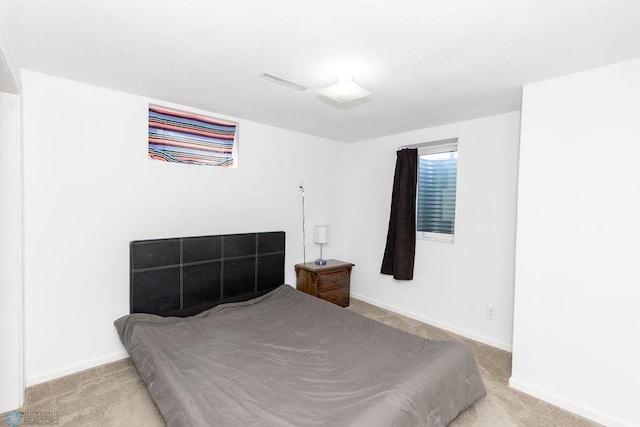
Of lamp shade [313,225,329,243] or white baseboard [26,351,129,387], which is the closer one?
white baseboard [26,351,129,387]

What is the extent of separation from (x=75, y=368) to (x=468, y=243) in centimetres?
382

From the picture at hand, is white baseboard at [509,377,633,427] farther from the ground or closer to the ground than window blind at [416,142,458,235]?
closer to the ground

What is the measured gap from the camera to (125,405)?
6.71ft

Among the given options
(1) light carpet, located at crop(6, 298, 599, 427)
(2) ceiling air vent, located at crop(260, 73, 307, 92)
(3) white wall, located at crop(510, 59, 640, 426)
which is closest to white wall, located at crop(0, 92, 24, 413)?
(1) light carpet, located at crop(6, 298, 599, 427)

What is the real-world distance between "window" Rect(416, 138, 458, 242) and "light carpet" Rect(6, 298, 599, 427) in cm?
160

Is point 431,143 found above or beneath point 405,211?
above

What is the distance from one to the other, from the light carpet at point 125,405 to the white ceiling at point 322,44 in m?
2.33

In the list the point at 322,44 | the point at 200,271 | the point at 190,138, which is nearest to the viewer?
the point at 322,44

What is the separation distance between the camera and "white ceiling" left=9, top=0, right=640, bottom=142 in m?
1.47

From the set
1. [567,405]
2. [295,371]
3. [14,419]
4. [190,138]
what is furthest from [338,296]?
[14,419]

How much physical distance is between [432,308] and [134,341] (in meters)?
3.06

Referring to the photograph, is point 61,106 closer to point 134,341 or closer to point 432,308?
point 134,341

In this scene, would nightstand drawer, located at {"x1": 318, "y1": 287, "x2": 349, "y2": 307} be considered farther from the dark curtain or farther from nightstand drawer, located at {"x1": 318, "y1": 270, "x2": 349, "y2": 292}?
the dark curtain

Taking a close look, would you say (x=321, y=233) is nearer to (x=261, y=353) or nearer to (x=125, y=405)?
(x=261, y=353)
